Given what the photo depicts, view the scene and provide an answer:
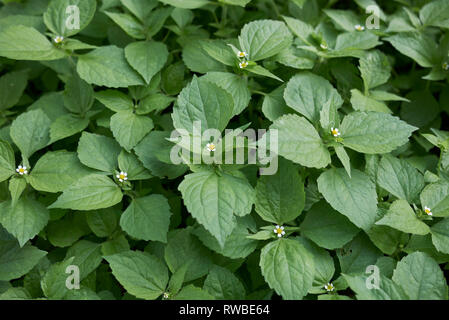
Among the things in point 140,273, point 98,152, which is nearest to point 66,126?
point 98,152

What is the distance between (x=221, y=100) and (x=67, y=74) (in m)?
1.28

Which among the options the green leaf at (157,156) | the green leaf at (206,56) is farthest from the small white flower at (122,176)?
the green leaf at (206,56)

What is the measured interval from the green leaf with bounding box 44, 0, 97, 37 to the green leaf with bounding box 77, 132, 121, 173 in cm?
70

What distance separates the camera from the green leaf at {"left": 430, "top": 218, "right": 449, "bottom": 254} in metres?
1.99

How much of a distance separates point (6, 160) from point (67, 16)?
3.08 feet

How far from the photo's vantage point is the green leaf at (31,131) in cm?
233

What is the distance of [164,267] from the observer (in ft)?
6.84

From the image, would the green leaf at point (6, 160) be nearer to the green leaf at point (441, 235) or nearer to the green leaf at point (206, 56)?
the green leaf at point (206, 56)

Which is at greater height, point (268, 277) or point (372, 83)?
point (372, 83)

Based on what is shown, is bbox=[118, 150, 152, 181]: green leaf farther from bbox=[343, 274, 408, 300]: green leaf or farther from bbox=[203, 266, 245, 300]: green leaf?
bbox=[343, 274, 408, 300]: green leaf

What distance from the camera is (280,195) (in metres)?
2.09

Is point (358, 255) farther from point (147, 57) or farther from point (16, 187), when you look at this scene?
point (16, 187)
